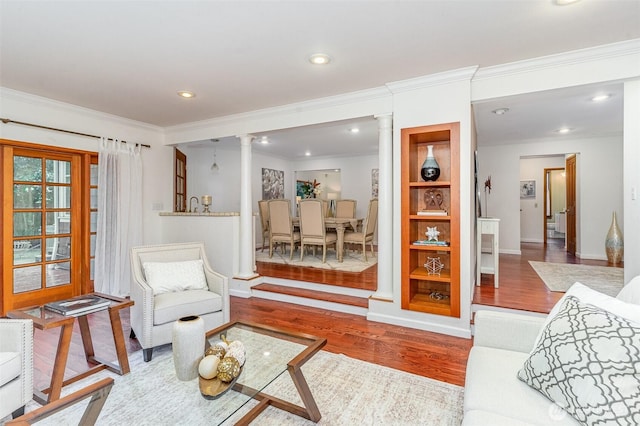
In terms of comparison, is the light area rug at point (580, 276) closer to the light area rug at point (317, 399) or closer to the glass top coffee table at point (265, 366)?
the light area rug at point (317, 399)

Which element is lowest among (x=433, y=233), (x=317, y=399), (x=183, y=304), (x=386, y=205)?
(x=317, y=399)

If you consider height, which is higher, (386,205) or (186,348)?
(386,205)

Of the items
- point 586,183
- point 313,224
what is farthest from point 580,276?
point 313,224

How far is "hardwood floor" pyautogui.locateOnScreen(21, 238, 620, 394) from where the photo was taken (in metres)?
2.41

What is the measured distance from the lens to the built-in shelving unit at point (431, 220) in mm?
2941

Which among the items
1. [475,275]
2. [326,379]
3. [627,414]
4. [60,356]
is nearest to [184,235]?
[60,356]

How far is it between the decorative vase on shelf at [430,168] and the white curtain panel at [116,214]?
12.4ft

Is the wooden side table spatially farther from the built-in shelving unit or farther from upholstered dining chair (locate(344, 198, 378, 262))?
upholstered dining chair (locate(344, 198, 378, 262))

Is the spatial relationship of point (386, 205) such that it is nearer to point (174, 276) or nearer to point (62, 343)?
point (174, 276)

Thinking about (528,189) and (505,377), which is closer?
(505,377)

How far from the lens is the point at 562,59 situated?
101 inches

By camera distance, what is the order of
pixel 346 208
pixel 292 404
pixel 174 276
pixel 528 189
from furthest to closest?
pixel 528 189 → pixel 346 208 → pixel 174 276 → pixel 292 404

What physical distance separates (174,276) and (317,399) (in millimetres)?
1698

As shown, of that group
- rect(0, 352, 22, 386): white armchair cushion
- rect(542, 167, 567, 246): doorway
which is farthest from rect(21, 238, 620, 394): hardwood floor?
rect(542, 167, 567, 246): doorway
